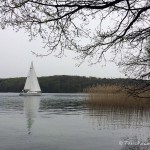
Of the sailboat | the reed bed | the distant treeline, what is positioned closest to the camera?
the reed bed

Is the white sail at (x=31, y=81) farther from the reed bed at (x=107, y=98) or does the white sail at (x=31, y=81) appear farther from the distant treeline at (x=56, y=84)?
the reed bed at (x=107, y=98)

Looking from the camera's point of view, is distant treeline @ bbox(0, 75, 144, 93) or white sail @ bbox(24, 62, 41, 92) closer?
white sail @ bbox(24, 62, 41, 92)

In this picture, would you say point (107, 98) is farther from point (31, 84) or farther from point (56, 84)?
point (56, 84)

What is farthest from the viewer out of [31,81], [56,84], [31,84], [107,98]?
[56,84]

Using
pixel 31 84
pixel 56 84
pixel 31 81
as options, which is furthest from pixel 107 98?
pixel 56 84

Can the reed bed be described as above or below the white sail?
below

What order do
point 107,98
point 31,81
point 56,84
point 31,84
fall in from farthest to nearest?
point 56,84
point 31,84
point 31,81
point 107,98

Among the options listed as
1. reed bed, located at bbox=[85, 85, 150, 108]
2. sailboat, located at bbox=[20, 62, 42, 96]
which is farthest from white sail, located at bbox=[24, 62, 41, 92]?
reed bed, located at bbox=[85, 85, 150, 108]

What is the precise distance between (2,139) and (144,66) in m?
7.29

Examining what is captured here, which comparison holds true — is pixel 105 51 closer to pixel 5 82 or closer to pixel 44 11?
pixel 44 11

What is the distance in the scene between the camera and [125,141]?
13008 millimetres

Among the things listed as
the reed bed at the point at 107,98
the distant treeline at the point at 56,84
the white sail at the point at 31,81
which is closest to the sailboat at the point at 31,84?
the white sail at the point at 31,81

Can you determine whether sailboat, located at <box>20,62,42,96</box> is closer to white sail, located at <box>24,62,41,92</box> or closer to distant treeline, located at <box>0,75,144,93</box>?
white sail, located at <box>24,62,41,92</box>

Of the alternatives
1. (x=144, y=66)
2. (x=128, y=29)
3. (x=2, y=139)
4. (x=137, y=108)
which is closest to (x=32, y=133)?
(x=2, y=139)
